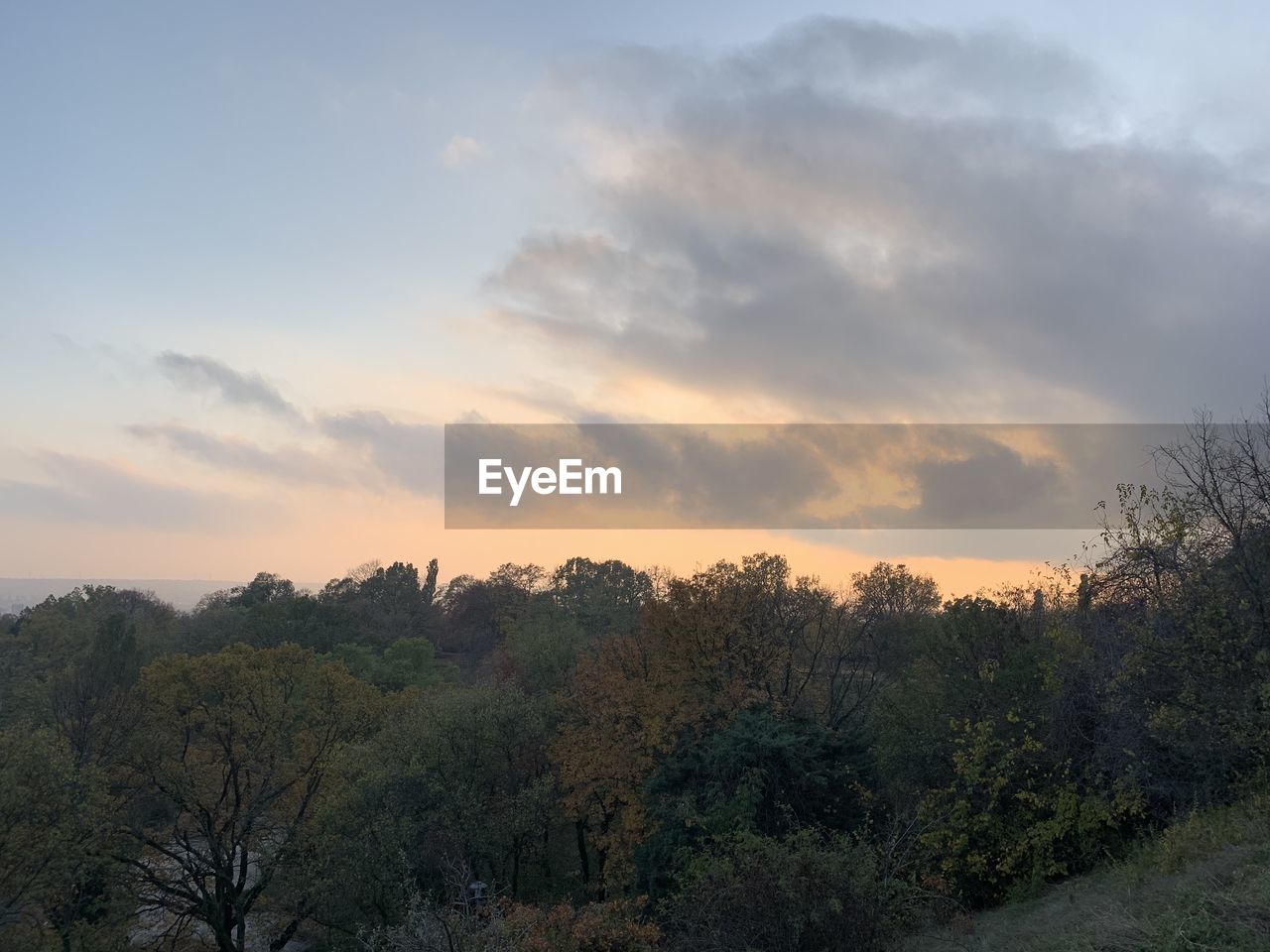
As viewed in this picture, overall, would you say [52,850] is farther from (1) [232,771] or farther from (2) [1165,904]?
(2) [1165,904]

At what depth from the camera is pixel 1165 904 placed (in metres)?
12.2

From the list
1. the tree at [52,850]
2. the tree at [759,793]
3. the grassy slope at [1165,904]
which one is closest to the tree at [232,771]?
the tree at [52,850]

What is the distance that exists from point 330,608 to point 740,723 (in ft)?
184

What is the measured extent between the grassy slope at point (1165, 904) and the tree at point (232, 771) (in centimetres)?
2495

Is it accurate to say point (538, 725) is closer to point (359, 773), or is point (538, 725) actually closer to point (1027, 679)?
point (359, 773)

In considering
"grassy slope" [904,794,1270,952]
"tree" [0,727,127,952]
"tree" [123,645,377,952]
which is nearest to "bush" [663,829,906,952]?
"grassy slope" [904,794,1270,952]

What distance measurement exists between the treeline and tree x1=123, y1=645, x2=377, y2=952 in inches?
5.9

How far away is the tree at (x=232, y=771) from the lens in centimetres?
3012

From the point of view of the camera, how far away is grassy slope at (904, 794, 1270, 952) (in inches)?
391

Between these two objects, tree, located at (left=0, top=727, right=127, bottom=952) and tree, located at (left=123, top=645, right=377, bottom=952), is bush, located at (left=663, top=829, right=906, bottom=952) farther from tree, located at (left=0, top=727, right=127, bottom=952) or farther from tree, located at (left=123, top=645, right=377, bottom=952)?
tree, located at (left=123, top=645, right=377, bottom=952)

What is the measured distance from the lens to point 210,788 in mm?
31828

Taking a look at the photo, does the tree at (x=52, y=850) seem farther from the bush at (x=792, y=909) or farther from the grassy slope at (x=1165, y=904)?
the grassy slope at (x=1165, y=904)

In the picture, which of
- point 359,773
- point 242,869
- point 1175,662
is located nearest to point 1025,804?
point 1175,662

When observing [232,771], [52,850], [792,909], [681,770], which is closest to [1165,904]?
[792,909]
